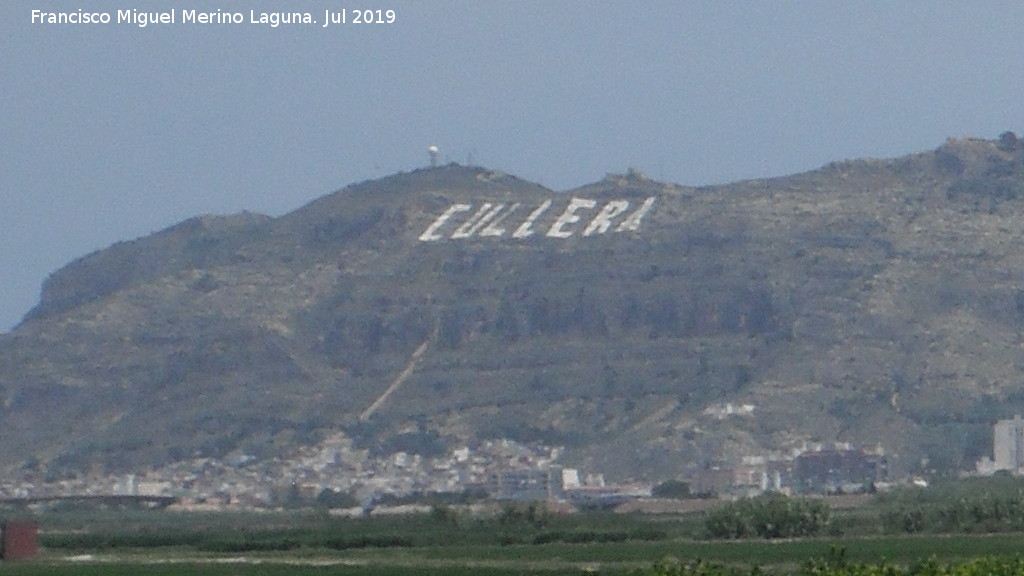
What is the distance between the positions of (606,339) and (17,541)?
10428cm

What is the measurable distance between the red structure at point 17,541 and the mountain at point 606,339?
74090 mm

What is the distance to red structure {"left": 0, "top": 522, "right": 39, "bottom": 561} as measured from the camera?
66.7m

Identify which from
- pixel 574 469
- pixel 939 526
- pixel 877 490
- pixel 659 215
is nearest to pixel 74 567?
pixel 939 526

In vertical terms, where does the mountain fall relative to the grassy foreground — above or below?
above

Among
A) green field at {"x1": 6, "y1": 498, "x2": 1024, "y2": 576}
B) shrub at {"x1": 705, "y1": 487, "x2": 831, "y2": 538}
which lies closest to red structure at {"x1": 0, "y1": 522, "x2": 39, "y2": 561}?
green field at {"x1": 6, "y1": 498, "x2": 1024, "y2": 576}

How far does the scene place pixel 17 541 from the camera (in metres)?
67.2

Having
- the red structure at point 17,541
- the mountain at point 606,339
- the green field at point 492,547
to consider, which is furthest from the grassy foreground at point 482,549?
the mountain at point 606,339

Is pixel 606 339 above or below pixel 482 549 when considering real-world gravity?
above

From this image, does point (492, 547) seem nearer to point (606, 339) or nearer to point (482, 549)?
point (482, 549)

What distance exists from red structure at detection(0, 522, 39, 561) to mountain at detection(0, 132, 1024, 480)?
243 feet

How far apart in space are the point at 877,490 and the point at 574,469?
38161 mm

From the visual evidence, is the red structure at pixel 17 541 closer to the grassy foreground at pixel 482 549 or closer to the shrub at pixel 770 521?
the grassy foreground at pixel 482 549

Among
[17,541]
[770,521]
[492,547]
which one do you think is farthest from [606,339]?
[17,541]

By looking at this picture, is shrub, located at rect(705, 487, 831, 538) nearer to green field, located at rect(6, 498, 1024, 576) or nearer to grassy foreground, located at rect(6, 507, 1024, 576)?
green field, located at rect(6, 498, 1024, 576)
